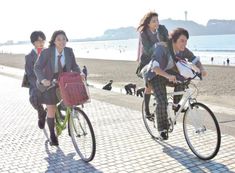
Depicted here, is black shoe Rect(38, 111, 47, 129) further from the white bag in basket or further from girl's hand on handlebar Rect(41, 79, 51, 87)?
the white bag in basket

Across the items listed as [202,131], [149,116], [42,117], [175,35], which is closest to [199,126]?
[202,131]

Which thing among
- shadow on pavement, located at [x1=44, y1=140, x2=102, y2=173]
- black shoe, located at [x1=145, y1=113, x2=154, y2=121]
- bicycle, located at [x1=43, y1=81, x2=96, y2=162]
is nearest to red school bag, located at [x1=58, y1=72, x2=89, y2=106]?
bicycle, located at [x1=43, y1=81, x2=96, y2=162]

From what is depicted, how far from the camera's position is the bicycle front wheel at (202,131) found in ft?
15.8

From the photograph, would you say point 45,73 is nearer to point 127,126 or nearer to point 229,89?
point 127,126

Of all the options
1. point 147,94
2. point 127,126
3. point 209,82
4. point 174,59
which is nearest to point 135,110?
point 127,126

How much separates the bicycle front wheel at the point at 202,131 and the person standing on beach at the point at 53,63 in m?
1.57

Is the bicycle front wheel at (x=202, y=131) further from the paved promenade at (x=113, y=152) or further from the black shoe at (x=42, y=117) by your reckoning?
the black shoe at (x=42, y=117)

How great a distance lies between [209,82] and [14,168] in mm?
23599

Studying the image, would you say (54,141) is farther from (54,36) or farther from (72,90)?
(54,36)

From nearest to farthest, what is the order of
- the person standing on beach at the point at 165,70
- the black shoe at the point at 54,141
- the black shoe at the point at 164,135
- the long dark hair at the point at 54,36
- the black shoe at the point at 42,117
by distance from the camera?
the person standing on beach at the point at 165,70
the long dark hair at the point at 54,36
the black shoe at the point at 164,135
the black shoe at the point at 54,141
the black shoe at the point at 42,117

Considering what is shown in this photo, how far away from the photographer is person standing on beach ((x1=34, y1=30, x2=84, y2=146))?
5.35 metres

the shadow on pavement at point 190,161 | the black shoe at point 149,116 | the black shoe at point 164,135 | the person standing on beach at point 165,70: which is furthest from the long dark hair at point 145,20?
the shadow on pavement at point 190,161

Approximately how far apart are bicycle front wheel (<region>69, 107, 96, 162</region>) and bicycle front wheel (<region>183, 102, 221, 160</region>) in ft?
3.73

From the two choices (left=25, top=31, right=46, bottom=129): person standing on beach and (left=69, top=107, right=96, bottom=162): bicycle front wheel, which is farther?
(left=25, top=31, right=46, bottom=129): person standing on beach
